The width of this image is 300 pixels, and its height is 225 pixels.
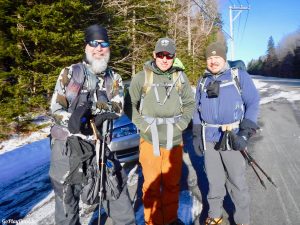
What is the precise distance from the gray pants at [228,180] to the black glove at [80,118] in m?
1.56

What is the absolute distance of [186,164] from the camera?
5762mm

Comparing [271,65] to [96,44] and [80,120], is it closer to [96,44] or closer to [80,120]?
[96,44]

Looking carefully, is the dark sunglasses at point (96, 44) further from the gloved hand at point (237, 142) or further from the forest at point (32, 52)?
the forest at point (32, 52)

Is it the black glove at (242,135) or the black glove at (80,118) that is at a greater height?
the black glove at (80,118)

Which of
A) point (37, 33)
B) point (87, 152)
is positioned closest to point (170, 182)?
point (87, 152)

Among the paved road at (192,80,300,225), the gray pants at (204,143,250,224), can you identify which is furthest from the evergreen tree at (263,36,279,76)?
the gray pants at (204,143,250,224)

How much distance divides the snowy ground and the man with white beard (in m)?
1.02

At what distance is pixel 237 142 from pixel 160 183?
3.36 feet

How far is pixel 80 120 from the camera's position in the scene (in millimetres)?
2535

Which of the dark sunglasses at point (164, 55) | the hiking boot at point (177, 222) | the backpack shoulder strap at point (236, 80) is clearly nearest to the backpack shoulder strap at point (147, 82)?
the dark sunglasses at point (164, 55)

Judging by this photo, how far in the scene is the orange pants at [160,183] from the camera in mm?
3439

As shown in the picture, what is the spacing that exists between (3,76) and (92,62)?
6.42 m

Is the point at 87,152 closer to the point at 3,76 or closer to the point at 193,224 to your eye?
the point at 193,224

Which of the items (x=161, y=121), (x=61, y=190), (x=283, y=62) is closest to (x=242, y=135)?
(x=161, y=121)
